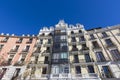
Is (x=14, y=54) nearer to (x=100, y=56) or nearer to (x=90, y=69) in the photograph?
(x=90, y=69)

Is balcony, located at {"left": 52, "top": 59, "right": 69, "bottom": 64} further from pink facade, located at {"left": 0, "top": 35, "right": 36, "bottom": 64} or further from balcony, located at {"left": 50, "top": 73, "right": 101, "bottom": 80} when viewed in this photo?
pink facade, located at {"left": 0, "top": 35, "right": 36, "bottom": 64}

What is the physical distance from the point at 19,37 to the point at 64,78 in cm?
1922

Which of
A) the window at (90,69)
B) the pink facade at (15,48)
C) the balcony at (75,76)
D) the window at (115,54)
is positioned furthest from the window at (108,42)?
the pink facade at (15,48)

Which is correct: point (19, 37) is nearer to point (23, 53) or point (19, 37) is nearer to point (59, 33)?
point (23, 53)

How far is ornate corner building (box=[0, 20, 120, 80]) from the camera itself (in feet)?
66.5

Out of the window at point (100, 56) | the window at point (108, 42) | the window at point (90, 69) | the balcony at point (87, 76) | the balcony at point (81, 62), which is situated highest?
the window at point (108, 42)

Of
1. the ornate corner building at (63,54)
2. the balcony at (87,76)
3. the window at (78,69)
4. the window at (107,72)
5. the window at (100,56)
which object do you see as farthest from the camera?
the window at (100,56)

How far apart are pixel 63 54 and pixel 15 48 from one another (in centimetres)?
1295

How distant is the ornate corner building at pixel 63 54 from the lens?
2027cm

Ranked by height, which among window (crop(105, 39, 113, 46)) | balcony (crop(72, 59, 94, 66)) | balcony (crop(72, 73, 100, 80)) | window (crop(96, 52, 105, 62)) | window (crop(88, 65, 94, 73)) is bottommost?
balcony (crop(72, 73, 100, 80))

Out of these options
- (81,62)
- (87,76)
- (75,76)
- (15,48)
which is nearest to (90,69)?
(87,76)

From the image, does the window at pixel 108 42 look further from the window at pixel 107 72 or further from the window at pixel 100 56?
the window at pixel 107 72

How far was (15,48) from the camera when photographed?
2812cm

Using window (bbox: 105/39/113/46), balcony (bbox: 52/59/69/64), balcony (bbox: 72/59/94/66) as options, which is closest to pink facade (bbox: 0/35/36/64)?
balcony (bbox: 52/59/69/64)
